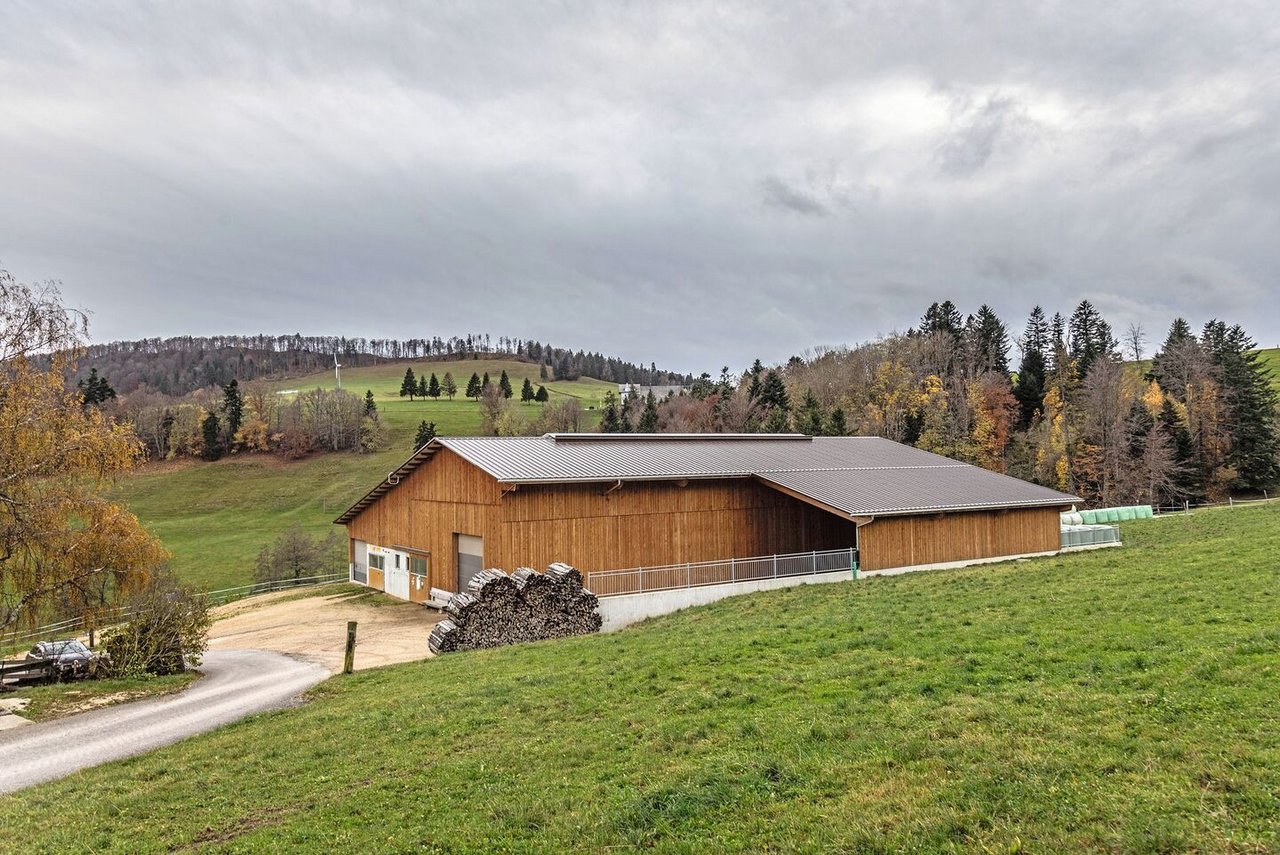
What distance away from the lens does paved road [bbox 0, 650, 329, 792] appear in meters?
11.4

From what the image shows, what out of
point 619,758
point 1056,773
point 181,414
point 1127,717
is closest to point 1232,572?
point 1127,717

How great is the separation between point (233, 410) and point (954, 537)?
9071cm

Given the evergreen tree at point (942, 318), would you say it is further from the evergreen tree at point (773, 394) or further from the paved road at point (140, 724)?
the paved road at point (140, 724)

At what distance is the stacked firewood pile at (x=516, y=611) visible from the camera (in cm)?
1959

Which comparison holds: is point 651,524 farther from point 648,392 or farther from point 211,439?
point 648,392

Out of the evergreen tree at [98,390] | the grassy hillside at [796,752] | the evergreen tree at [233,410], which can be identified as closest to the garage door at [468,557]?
the grassy hillside at [796,752]

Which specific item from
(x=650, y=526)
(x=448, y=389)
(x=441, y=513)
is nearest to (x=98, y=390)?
(x=448, y=389)

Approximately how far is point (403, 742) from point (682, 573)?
17285 mm

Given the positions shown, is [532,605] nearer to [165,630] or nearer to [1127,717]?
[165,630]

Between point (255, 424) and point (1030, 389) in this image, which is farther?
point (255, 424)

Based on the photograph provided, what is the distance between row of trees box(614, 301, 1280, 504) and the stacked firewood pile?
156 ft

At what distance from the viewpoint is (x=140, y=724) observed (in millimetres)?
13484

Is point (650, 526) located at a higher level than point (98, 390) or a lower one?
lower

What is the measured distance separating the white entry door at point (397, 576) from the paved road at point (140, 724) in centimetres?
1303
